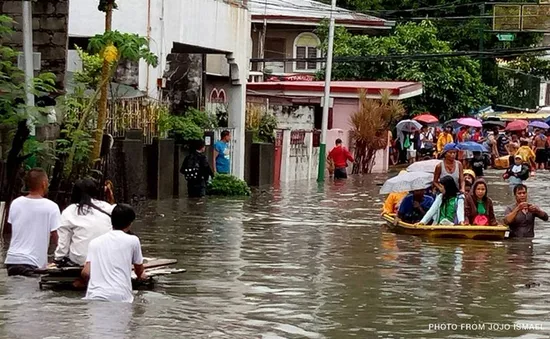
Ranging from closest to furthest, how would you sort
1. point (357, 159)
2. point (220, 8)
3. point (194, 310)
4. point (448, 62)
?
1. point (194, 310)
2. point (220, 8)
3. point (357, 159)
4. point (448, 62)

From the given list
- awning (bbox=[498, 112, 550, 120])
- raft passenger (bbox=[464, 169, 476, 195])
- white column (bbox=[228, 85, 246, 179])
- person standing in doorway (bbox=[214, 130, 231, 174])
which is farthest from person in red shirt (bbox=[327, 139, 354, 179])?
awning (bbox=[498, 112, 550, 120])

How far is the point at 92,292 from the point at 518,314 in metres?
4.25

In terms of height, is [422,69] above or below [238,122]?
above

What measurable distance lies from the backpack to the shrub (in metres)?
1.34

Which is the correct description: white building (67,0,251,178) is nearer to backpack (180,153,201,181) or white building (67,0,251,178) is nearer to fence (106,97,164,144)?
fence (106,97,164,144)

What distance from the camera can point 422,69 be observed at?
57125 mm

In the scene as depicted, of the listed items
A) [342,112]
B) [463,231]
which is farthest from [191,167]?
[342,112]

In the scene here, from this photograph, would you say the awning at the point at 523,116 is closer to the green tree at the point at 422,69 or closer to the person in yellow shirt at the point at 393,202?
the green tree at the point at 422,69

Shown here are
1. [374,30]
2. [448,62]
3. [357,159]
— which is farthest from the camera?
[374,30]

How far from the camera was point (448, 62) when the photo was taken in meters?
57.6

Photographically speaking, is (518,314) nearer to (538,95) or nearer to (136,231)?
(136,231)

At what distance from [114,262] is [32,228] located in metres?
2.11

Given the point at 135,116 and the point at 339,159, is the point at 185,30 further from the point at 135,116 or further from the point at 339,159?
the point at 339,159

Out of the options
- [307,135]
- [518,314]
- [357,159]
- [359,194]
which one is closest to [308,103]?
[357,159]
